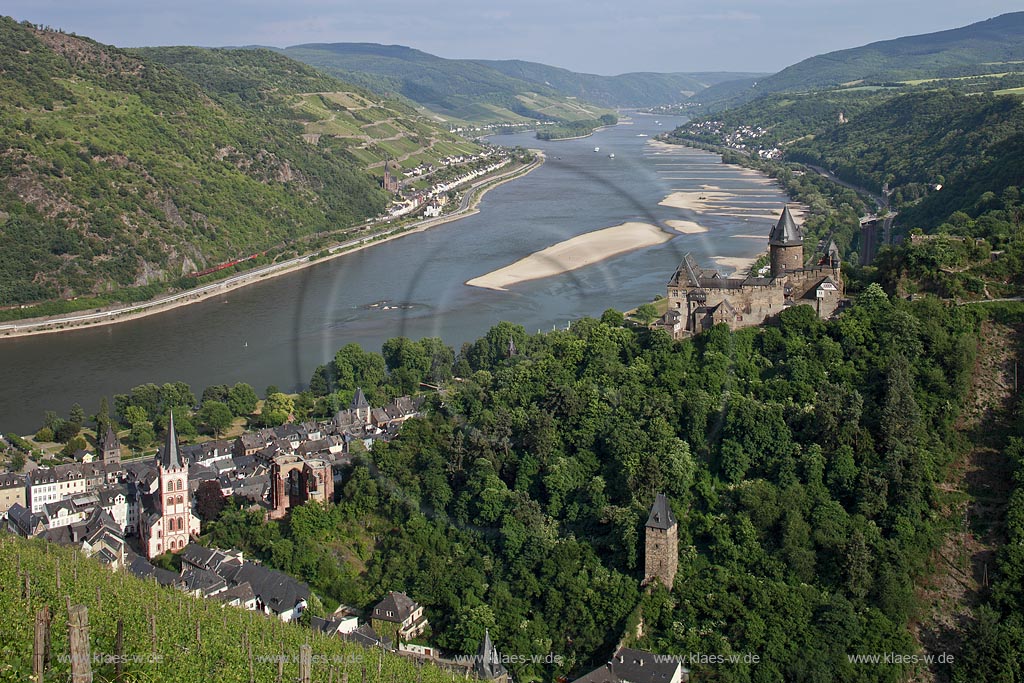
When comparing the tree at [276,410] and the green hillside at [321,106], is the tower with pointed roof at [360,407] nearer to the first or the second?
the tree at [276,410]

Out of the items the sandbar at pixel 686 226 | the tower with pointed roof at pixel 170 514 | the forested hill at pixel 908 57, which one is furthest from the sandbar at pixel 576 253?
the forested hill at pixel 908 57

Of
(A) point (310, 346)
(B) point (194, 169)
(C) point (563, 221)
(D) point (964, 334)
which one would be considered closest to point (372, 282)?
(A) point (310, 346)

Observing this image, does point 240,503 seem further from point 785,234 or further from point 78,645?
point 78,645

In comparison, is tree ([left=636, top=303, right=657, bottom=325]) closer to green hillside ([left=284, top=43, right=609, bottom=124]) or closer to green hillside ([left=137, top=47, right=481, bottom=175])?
green hillside ([left=137, top=47, right=481, bottom=175])

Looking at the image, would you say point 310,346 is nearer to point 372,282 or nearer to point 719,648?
point 372,282

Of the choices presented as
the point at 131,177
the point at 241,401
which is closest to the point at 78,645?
the point at 241,401
